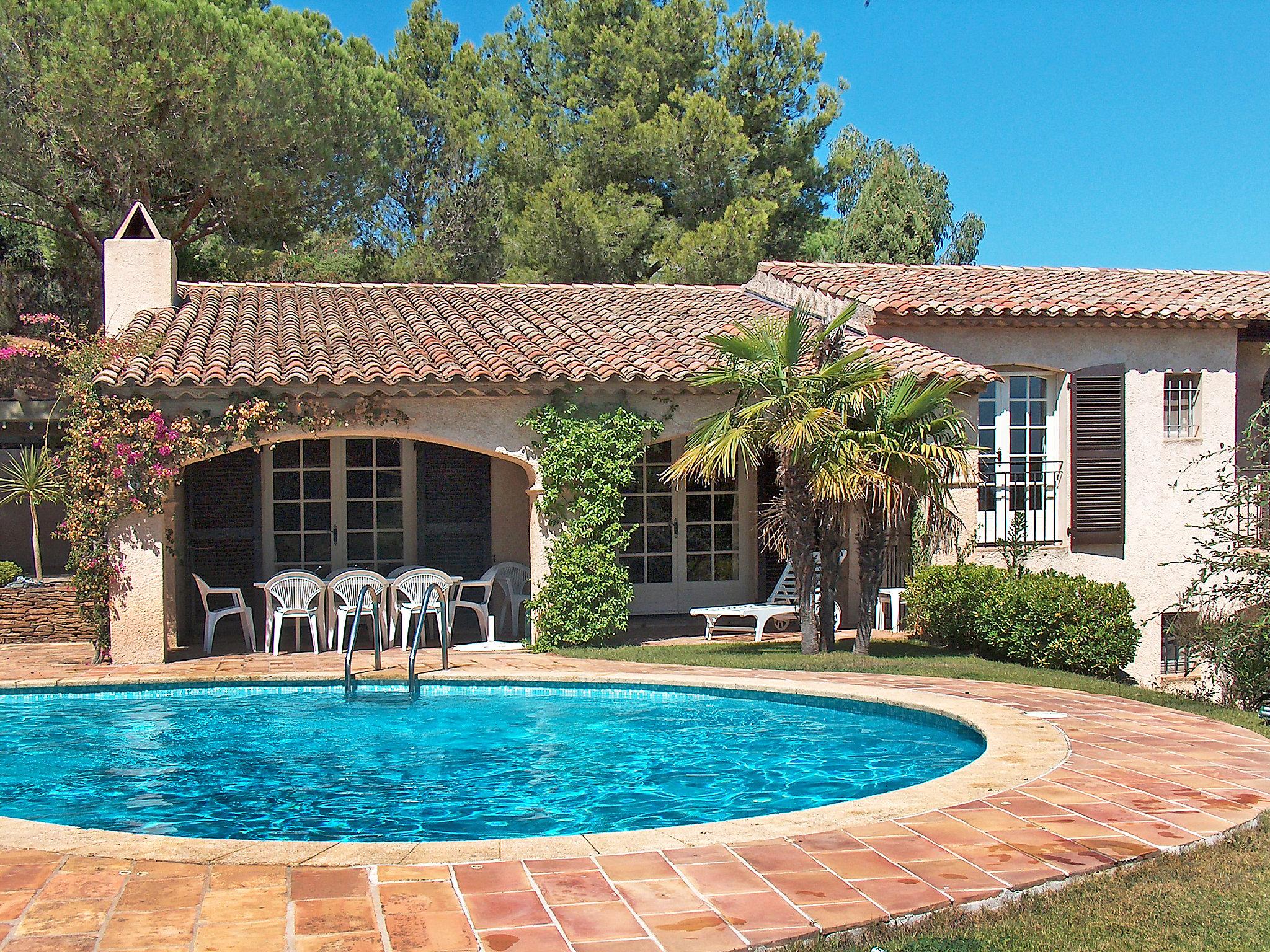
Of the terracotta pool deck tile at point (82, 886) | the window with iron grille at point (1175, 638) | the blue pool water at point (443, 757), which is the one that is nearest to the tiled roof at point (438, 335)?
the blue pool water at point (443, 757)

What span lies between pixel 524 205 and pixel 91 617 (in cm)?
1670

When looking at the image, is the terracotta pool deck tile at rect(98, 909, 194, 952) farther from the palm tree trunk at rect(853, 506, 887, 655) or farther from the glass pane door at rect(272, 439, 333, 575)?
the glass pane door at rect(272, 439, 333, 575)

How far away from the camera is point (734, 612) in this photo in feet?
49.1

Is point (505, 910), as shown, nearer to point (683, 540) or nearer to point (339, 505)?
point (339, 505)

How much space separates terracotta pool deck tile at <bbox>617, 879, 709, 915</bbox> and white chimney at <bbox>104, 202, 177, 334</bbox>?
515 inches

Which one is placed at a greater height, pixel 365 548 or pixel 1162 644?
pixel 365 548

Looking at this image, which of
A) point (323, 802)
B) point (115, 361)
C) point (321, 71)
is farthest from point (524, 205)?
point (323, 802)

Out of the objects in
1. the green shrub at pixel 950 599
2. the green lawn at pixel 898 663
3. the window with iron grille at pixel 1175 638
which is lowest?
the window with iron grille at pixel 1175 638

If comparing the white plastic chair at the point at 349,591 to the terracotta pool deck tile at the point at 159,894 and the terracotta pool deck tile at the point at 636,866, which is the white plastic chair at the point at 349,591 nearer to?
the terracotta pool deck tile at the point at 159,894

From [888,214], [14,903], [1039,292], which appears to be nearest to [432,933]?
[14,903]

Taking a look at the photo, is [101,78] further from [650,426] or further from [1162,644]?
[1162,644]

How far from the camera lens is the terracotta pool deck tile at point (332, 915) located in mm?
4859

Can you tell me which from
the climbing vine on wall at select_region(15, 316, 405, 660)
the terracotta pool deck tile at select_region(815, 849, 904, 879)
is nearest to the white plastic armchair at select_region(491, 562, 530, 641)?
the climbing vine on wall at select_region(15, 316, 405, 660)

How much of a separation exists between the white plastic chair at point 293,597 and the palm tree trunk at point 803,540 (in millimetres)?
5851
